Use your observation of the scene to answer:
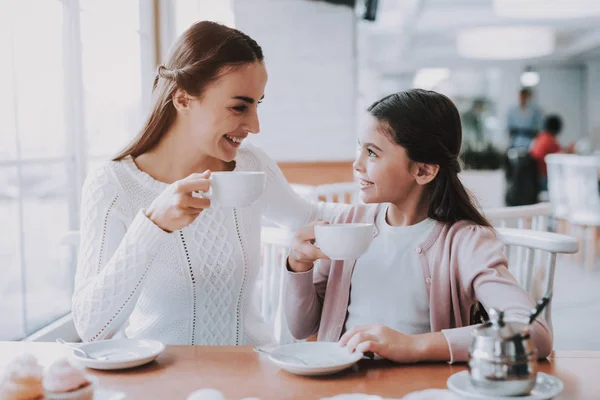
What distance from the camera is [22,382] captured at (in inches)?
36.9

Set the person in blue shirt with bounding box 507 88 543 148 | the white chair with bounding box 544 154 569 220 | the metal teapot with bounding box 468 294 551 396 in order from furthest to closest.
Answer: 1. the person in blue shirt with bounding box 507 88 543 148
2. the white chair with bounding box 544 154 569 220
3. the metal teapot with bounding box 468 294 551 396

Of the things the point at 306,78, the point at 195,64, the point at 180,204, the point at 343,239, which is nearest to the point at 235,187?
the point at 180,204

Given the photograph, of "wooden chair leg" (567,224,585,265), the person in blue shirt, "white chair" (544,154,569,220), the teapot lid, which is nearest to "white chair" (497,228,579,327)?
the teapot lid

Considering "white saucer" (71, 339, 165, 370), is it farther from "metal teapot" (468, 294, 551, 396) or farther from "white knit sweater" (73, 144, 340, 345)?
"metal teapot" (468, 294, 551, 396)

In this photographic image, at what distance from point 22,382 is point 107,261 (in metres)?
0.52

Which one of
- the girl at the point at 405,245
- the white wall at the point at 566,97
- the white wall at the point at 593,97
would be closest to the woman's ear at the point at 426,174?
the girl at the point at 405,245

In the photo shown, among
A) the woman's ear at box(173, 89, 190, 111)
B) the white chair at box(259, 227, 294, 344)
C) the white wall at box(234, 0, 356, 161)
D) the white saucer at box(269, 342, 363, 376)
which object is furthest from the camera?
the white wall at box(234, 0, 356, 161)

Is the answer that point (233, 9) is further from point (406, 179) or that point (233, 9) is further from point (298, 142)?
point (406, 179)

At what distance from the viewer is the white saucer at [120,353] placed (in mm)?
1085

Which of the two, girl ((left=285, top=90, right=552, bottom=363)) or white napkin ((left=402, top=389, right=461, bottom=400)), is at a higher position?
girl ((left=285, top=90, right=552, bottom=363))

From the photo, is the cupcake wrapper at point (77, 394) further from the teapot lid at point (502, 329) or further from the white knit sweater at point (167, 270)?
the teapot lid at point (502, 329)

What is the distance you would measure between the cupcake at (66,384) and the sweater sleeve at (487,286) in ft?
1.92

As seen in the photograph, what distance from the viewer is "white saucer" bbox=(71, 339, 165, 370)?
3.56 feet

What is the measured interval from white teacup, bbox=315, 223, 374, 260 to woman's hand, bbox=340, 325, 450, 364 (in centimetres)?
16
